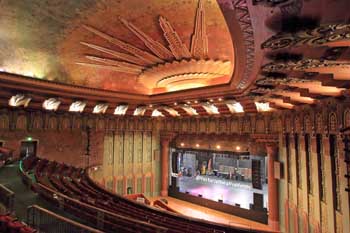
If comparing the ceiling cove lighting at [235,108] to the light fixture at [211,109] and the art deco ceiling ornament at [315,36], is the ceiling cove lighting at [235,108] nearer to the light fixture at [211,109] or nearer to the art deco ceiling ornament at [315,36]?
the light fixture at [211,109]

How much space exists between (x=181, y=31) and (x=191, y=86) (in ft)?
12.2

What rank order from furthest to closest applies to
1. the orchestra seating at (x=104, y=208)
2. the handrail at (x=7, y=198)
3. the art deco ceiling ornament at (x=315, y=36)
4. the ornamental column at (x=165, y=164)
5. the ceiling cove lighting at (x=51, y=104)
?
the ornamental column at (x=165, y=164) → the ceiling cove lighting at (x=51, y=104) → the orchestra seating at (x=104, y=208) → the handrail at (x=7, y=198) → the art deco ceiling ornament at (x=315, y=36)

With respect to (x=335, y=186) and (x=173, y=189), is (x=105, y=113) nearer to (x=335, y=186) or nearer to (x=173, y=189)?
(x=173, y=189)

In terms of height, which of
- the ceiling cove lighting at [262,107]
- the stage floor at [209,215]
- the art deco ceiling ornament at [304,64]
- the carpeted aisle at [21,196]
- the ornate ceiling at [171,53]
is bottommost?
the stage floor at [209,215]

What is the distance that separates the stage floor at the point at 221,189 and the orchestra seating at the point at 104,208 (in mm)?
6443

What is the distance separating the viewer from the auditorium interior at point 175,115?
3920 millimetres

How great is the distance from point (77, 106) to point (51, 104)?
3.93 feet

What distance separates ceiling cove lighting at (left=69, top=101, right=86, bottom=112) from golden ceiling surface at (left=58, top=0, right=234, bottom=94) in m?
1.60

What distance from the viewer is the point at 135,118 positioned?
49.7 feet

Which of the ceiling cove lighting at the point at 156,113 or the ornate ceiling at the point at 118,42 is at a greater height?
the ornate ceiling at the point at 118,42

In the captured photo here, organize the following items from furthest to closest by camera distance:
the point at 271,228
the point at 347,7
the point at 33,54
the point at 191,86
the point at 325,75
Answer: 1. the point at 271,228
2. the point at 191,86
3. the point at 33,54
4. the point at 325,75
5. the point at 347,7

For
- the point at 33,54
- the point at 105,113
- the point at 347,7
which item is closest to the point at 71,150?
the point at 105,113

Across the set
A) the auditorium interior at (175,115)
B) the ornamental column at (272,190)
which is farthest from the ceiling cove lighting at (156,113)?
the ornamental column at (272,190)

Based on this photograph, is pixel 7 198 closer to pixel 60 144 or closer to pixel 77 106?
pixel 77 106
